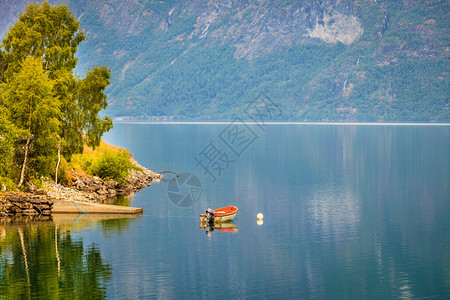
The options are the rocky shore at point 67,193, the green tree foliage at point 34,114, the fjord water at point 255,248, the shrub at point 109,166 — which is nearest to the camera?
the fjord water at point 255,248

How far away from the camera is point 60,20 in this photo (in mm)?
82375

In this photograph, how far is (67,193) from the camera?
7656 centimetres

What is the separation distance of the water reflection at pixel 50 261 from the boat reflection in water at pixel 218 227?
7.99m

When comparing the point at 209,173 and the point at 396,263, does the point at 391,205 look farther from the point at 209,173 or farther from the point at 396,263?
the point at 209,173


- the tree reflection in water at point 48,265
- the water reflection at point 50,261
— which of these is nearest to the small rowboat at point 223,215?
the water reflection at point 50,261

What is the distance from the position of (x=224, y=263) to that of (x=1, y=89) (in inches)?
1648

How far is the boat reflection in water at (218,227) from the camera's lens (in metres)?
64.5

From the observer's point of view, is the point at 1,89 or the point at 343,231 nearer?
the point at 343,231

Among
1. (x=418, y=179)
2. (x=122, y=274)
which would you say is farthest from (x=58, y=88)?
(x=418, y=179)

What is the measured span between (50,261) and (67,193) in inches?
1017

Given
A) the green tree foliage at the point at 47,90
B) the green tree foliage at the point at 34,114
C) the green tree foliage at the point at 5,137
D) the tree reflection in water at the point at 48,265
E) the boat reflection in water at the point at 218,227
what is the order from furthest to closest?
the green tree foliage at the point at 47,90 → the green tree foliage at the point at 34,114 → the green tree foliage at the point at 5,137 → the boat reflection in water at the point at 218,227 → the tree reflection in water at the point at 48,265

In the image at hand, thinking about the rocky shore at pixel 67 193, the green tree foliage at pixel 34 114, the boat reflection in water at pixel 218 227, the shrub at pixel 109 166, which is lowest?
the boat reflection in water at pixel 218 227

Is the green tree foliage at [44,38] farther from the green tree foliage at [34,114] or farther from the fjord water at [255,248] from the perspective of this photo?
the fjord water at [255,248]

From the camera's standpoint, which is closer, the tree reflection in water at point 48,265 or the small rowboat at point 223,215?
the tree reflection in water at point 48,265
